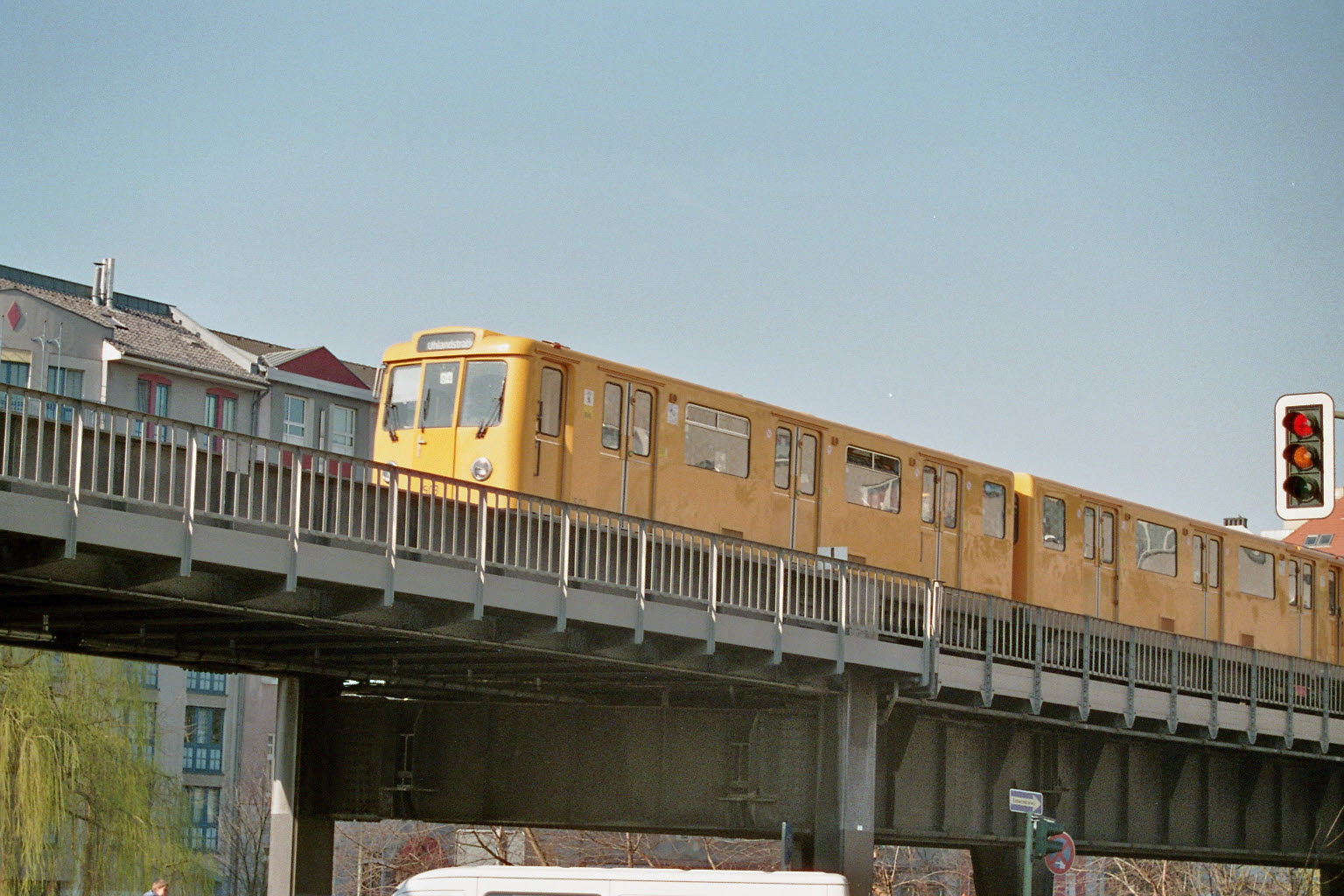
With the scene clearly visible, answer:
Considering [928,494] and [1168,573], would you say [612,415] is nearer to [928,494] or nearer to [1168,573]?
[928,494]

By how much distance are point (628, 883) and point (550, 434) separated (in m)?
8.83

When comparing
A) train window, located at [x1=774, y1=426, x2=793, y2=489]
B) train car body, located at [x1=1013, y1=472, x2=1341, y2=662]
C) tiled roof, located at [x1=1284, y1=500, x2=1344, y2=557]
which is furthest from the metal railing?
tiled roof, located at [x1=1284, y1=500, x2=1344, y2=557]

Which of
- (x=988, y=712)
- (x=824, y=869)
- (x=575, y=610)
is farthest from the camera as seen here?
(x=988, y=712)

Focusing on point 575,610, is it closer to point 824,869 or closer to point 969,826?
point 824,869

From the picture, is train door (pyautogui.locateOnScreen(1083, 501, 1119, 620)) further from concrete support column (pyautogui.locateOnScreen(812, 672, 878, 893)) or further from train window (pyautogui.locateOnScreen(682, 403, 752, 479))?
concrete support column (pyautogui.locateOnScreen(812, 672, 878, 893))

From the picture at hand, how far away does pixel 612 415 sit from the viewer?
25609 mm

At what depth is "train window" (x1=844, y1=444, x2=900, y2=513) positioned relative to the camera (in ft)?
96.6

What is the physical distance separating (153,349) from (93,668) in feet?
65.6

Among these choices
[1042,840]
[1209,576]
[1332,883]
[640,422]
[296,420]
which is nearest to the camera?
[1042,840]

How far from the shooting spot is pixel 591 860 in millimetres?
52125

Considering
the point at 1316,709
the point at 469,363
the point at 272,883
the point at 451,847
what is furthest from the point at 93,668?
the point at 451,847

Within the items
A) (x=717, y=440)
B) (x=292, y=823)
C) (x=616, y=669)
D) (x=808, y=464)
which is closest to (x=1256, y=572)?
(x=808, y=464)

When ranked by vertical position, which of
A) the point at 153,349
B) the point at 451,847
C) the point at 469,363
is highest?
the point at 153,349

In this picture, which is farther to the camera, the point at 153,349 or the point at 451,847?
the point at 451,847
